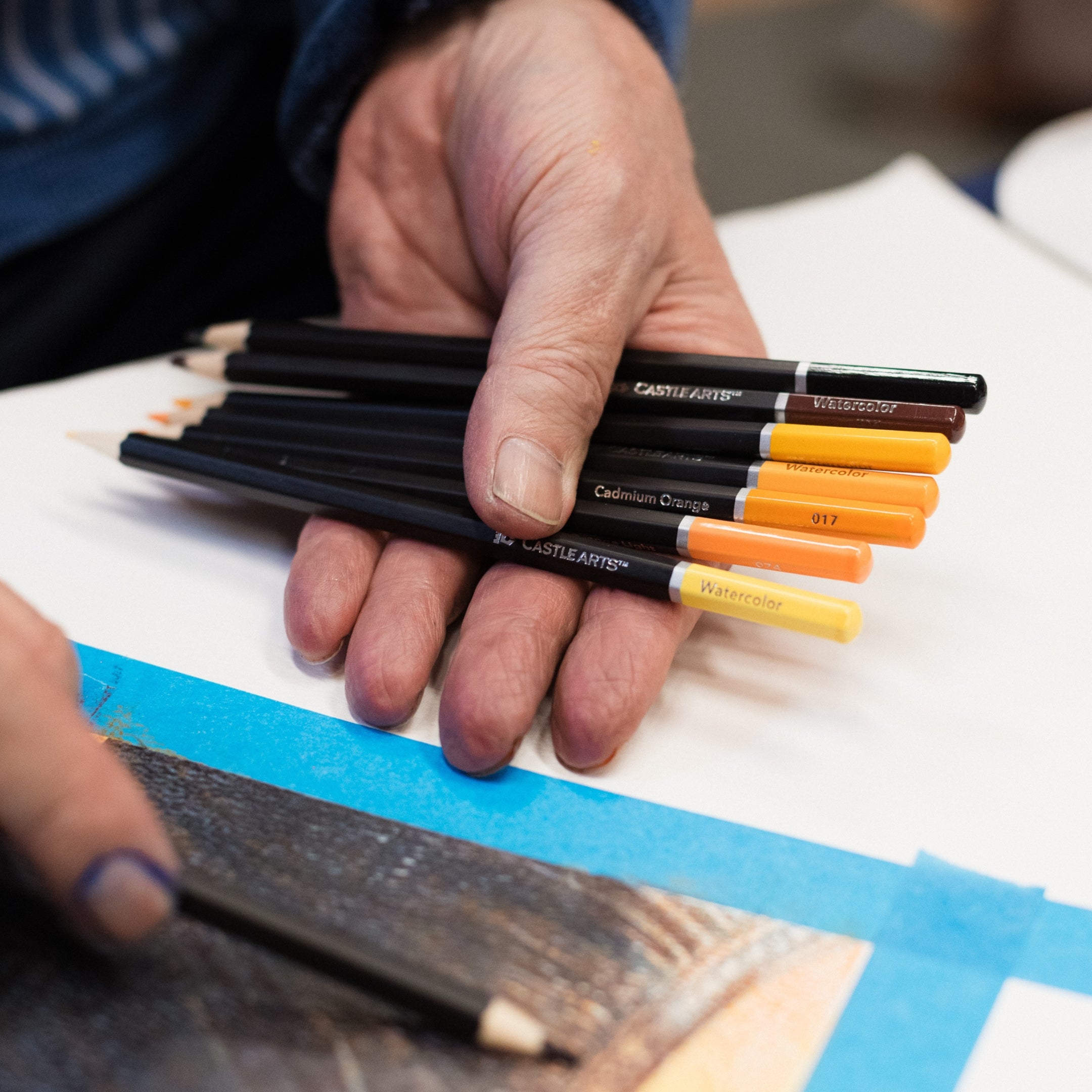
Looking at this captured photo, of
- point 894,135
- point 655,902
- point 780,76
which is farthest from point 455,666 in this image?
point 780,76

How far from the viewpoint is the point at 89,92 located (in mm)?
551

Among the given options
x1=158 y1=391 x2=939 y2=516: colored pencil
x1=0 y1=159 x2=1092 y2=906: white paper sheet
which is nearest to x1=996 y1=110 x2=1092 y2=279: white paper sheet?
x1=0 y1=159 x2=1092 y2=906: white paper sheet

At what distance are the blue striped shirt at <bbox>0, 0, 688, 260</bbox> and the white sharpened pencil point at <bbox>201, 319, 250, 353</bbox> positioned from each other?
143mm

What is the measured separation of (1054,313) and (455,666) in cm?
43

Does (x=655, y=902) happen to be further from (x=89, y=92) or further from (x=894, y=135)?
(x=894, y=135)

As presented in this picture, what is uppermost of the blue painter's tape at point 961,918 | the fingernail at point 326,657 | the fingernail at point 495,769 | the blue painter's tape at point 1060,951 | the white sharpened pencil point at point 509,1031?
the fingernail at point 326,657

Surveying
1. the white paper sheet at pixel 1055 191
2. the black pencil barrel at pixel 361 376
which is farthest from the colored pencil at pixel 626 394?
the white paper sheet at pixel 1055 191

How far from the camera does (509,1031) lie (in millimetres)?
251

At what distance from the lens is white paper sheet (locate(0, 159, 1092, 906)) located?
333 mm

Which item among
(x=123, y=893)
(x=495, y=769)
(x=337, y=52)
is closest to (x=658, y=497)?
(x=495, y=769)

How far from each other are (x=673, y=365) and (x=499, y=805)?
0.20 meters

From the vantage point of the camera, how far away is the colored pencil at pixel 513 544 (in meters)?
0.33

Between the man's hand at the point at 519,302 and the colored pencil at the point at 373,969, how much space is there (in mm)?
83

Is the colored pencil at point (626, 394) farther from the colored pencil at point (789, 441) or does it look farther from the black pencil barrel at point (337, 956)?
the black pencil barrel at point (337, 956)
